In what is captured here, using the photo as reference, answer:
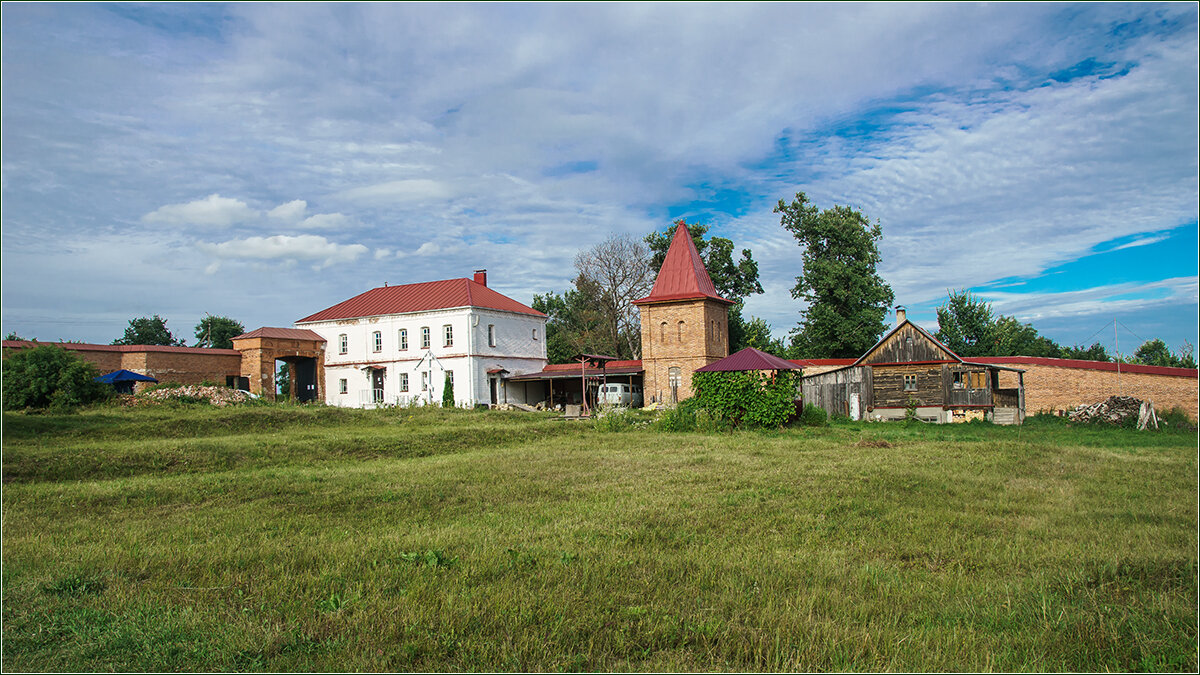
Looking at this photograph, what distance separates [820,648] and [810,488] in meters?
6.29

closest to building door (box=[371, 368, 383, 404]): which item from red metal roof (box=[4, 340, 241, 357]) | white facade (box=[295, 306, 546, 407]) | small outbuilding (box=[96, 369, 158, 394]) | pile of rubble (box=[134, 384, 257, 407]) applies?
white facade (box=[295, 306, 546, 407])

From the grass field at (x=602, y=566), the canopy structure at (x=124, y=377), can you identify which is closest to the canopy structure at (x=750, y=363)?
the grass field at (x=602, y=566)

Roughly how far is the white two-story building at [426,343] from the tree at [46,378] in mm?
17379

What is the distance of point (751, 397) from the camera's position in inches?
895

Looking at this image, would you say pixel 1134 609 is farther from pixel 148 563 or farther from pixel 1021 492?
pixel 148 563

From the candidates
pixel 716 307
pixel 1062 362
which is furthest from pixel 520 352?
pixel 1062 362

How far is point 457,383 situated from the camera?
132 ft

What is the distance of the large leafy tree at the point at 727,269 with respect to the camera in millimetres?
47375

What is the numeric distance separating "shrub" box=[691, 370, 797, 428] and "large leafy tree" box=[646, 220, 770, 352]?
23813 mm

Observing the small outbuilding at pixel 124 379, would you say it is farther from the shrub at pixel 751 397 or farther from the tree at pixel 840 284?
the tree at pixel 840 284

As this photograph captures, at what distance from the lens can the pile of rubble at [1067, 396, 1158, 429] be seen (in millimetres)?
20109

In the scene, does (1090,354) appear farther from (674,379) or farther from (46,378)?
(46,378)

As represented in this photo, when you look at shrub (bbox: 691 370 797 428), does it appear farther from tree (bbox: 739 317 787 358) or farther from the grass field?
tree (bbox: 739 317 787 358)

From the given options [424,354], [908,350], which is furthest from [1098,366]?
[424,354]
